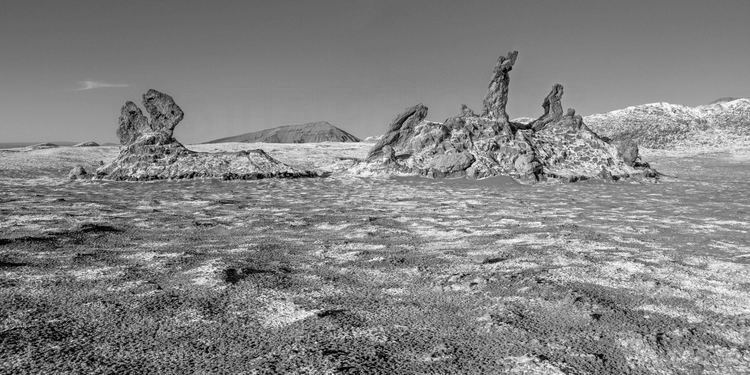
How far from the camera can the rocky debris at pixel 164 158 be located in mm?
16750

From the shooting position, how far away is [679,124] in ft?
144

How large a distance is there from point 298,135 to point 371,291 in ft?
171

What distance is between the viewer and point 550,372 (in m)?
2.76

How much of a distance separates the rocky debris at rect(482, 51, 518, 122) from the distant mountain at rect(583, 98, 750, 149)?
2457cm

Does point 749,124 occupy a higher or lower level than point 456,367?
higher

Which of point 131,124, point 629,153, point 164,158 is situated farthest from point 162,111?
point 629,153

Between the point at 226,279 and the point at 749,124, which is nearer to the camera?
the point at 226,279

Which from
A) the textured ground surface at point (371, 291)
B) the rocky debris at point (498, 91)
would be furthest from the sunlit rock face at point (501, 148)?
the textured ground surface at point (371, 291)

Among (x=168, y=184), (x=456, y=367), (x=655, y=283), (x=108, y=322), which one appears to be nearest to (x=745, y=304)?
(x=655, y=283)

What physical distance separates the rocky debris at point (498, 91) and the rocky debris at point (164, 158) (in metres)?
8.40

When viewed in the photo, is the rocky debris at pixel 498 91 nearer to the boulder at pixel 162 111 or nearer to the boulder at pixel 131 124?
the boulder at pixel 162 111

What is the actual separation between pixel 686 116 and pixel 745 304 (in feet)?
164

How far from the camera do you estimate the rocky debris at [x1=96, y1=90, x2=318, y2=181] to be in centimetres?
1675

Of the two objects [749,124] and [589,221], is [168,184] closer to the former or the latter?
[589,221]
